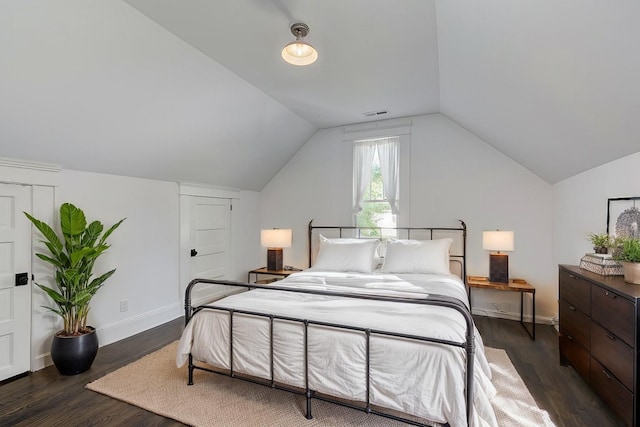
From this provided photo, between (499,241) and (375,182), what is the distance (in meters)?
1.87

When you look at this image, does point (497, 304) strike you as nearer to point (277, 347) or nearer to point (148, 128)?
point (277, 347)

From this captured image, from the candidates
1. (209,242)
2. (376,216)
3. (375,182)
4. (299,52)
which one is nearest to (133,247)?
(209,242)

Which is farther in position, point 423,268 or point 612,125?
point 423,268

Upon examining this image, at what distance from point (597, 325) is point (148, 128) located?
162 inches

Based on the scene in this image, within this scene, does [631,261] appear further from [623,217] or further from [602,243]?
[623,217]

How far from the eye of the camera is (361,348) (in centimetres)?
190

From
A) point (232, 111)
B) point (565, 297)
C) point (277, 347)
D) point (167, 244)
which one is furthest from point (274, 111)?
point (565, 297)

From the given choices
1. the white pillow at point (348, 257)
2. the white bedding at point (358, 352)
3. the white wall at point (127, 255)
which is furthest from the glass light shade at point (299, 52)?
the white wall at point (127, 255)

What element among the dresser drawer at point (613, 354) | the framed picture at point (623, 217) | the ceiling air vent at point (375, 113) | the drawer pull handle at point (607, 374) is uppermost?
the ceiling air vent at point (375, 113)

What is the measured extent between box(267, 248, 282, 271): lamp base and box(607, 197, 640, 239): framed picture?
389cm

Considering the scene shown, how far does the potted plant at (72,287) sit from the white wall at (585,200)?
4.45 metres

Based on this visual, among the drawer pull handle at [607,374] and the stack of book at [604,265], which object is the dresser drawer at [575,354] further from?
the stack of book at [604,265]

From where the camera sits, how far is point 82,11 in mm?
1987

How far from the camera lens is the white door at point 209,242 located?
4469 mm
